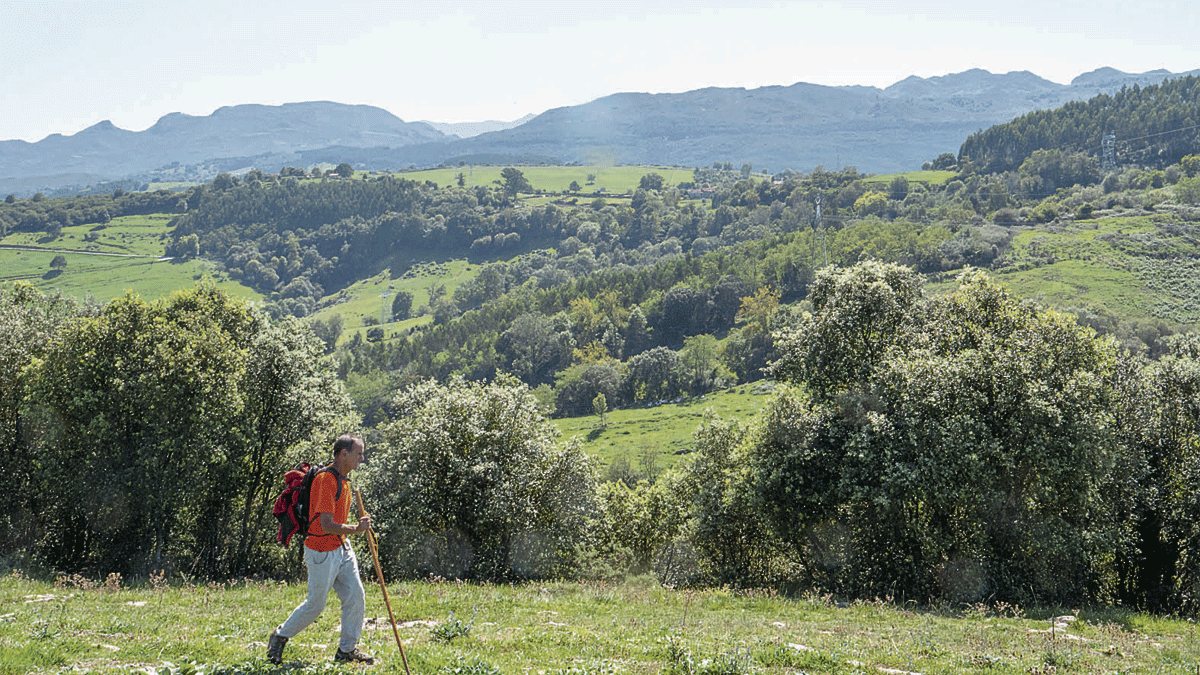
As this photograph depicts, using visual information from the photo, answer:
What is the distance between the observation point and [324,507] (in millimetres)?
11094

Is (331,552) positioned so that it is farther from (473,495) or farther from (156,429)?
(156,429)

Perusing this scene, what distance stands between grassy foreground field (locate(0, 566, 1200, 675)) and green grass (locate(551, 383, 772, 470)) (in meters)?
92.6

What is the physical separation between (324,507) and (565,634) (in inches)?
239

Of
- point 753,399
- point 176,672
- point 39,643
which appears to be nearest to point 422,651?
point 176,672

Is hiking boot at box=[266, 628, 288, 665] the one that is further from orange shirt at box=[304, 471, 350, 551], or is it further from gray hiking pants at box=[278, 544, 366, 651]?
orange shirt at box=[304, 471, 350, 551]

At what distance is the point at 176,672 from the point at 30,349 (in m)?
29.0

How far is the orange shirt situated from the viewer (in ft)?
36.4

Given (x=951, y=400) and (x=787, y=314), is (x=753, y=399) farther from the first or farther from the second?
(x=951, y=400)

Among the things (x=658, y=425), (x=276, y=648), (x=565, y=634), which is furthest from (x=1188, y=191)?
(x=276, y=648)

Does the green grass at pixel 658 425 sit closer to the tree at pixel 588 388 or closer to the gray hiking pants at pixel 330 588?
the tree at pixel 588 388

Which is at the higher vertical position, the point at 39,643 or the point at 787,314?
the point at 39,643

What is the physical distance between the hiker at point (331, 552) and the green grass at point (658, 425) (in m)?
102

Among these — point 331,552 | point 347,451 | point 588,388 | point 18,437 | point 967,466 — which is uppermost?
point 347,451

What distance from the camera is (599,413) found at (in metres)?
156
